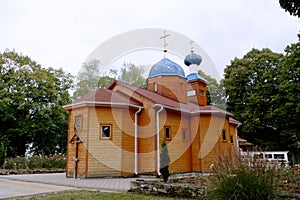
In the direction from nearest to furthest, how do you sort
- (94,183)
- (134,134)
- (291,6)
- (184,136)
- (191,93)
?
(291,6) < (94,183) < (134,134) < (184,136) < (191,93)

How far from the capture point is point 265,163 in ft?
15.0

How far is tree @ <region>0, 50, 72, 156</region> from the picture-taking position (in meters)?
21.1

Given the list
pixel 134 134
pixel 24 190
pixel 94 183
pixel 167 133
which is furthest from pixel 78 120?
pixel 24 190

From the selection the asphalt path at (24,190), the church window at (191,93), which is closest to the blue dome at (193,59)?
the church window at (191,93)

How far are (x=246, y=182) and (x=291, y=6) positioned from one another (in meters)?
4.44

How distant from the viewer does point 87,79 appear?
29.2 meters

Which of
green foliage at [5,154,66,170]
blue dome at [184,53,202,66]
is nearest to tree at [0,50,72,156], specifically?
green foliage at [5,154,66,170]

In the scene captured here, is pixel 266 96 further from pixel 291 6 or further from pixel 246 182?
pixel 246 182

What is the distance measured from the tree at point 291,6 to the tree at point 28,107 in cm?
1946

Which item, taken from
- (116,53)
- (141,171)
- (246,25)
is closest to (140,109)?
(141,171)

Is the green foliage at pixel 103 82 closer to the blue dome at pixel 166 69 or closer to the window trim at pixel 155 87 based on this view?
the blue dome at pixel 166 69

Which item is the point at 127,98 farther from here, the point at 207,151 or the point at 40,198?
the point at 40,198

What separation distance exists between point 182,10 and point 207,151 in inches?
283

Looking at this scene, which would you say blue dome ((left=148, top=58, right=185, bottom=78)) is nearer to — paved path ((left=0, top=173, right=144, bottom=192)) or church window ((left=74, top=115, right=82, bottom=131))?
church window ((left=74, top=115, right=82, bottom=131))
